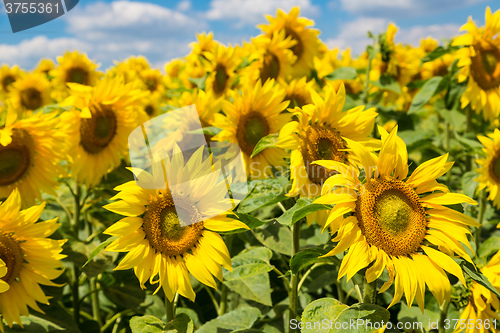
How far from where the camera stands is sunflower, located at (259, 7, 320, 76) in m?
3.75

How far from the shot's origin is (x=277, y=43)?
3510 millimetres

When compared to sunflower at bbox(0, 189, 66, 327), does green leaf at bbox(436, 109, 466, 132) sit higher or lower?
higher

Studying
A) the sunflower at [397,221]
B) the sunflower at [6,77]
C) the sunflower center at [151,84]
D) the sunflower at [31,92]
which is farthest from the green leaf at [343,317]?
the sunflower at [6,77]

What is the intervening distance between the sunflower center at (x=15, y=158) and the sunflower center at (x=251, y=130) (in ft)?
4.61

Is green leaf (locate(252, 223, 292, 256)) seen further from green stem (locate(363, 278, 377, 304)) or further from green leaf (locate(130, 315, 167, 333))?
green leaf (locate(130, 315, 167, 333))

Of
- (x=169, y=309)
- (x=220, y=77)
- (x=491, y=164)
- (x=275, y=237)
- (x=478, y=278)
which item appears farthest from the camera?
(x=220, y=77)

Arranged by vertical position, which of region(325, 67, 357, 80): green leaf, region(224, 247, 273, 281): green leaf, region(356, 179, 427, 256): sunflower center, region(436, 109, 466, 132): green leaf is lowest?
region(224, 247, 273, 281): green leaf

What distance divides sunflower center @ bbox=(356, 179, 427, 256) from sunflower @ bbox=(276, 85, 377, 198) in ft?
1.12

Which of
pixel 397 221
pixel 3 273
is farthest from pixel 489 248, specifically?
pixel 3 273

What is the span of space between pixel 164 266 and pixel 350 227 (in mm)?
803

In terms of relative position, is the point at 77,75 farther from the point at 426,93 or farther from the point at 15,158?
the point at 426,93

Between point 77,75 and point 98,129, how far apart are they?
237 cm

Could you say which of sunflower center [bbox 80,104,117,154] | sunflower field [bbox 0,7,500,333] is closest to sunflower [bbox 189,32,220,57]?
sunflower field [bbox 0,7,500,333]

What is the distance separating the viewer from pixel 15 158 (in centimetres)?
286
